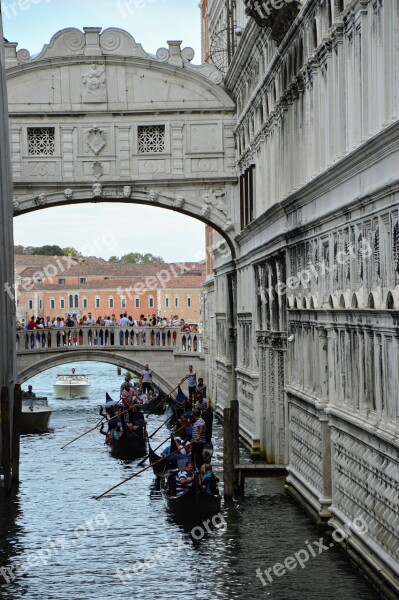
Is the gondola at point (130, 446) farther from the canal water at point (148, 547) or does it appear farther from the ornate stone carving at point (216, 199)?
the ornate stone carving at point (216, 199)

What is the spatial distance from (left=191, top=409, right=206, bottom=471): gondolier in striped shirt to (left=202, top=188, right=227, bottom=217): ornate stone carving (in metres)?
4.20

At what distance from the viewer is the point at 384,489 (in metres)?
11.3

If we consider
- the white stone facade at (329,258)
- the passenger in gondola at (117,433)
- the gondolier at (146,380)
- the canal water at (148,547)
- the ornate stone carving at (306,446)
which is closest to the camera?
the white stone facade at (329,258)

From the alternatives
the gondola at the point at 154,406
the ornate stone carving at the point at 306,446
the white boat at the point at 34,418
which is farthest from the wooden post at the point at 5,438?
the gondola at the point at 154,406

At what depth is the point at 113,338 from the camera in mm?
38688

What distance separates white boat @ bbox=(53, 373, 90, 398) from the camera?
156ft

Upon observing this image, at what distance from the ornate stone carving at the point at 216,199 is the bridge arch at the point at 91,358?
12298 mm

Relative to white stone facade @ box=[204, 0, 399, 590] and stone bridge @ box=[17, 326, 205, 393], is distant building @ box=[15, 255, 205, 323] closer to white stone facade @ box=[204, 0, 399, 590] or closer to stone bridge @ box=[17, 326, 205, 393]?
stone bridge @ box=[17, 326, 205, 393]

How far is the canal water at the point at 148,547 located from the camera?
12578 millimetres

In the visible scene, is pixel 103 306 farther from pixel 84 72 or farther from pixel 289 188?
pixel 289 188

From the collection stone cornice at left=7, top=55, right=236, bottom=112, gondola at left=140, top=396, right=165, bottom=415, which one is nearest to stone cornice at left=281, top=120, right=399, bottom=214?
stone cornice at left=7, top=55, right=236, bottom=112

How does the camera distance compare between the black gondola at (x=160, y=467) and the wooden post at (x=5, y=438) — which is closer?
the black gondola at (x=160, y=467)

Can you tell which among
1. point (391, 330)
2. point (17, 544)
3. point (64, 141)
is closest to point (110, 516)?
point (17, 544)

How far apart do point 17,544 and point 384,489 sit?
214 inches
